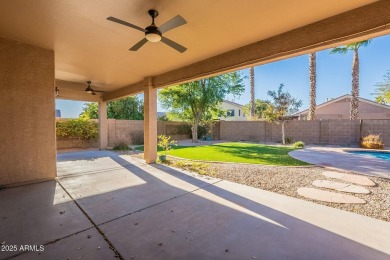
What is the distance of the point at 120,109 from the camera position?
17266mm

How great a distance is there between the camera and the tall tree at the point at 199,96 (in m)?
13.2

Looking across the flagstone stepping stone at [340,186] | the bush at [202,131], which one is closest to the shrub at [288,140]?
the bush at [202,131]

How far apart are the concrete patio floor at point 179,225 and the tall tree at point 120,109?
14040 mm

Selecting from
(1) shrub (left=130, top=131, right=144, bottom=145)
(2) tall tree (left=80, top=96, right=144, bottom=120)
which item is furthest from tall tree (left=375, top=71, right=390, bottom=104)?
(2) tall tree (left=80, top=96, right=144, bottom=120)

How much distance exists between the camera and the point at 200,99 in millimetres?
13211

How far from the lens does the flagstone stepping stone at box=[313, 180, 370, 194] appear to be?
12.7 feet

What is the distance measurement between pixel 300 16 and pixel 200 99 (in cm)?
1024

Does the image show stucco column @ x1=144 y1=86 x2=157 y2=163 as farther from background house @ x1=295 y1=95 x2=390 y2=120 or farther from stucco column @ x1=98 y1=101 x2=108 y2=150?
background house @ x1=295 y1=95 x2=390 y2=120

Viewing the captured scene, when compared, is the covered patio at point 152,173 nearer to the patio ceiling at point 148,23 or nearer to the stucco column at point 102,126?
the patio ceiling at point 148,23

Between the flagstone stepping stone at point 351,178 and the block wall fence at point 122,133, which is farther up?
the block wall fence at point 122,133

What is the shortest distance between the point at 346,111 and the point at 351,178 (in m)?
19.1

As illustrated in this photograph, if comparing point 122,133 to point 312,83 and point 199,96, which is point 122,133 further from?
point 312,83

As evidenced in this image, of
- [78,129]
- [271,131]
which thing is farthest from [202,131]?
[78,129]

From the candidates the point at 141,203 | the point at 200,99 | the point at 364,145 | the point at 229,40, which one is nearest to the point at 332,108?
the point at 364,145
